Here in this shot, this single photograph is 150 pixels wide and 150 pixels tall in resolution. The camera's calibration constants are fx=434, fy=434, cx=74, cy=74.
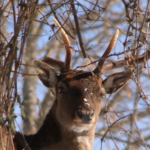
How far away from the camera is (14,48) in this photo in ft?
Answer: 15.4

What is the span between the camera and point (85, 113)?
570 cm

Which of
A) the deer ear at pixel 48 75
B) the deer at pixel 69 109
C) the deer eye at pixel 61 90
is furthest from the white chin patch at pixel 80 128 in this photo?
the deer ear at pixel 48 75

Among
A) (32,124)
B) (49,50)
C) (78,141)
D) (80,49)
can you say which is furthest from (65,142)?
(49,50)

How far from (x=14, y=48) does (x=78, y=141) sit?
1.99m

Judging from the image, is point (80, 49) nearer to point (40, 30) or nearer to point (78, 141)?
point (78, 141)

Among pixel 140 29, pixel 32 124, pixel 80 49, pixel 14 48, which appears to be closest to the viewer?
pixel 14 48

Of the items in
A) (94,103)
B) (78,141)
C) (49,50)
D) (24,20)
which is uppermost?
(49,50)

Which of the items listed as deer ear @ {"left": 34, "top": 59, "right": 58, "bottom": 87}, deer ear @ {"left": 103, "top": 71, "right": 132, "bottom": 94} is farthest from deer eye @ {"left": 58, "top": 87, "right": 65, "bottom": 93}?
deer ear @ {"left": 103, "top": 71, "right": 132, "bottom": 94}

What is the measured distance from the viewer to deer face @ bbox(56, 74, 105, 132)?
577 cm

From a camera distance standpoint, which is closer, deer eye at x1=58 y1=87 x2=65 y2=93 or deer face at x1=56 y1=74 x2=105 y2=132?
deer face at x1=56 y1=74 x2=105 y2=132

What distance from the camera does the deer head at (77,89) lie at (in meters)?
5.83

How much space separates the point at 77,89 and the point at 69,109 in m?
0.31

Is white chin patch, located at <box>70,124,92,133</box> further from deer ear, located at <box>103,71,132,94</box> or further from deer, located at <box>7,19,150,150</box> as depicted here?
deer ear, located at <box>103,71,132,94</box>

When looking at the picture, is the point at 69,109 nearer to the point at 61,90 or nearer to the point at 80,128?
the point at 80,128
